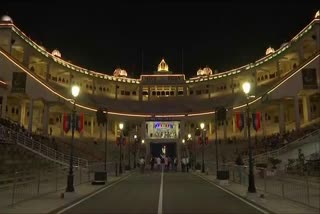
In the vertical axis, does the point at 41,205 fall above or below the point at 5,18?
below

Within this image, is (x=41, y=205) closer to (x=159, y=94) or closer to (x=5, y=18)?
(x=5, y=18)

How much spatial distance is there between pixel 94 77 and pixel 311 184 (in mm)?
73625

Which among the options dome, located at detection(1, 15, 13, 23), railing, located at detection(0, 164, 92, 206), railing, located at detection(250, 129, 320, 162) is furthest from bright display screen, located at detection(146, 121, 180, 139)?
railing, located at detection(0, 164, 92, 206)

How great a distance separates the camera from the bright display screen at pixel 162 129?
73.3 m

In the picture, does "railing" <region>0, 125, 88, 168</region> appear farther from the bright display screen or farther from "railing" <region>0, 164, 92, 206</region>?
the bright display screen

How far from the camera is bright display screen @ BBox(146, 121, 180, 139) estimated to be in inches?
2886

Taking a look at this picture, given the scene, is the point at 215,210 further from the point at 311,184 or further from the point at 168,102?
the point at 168,102

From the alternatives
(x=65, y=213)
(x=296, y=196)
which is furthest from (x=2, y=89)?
(x=296, y=196)

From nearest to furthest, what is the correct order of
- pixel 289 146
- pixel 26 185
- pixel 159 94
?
pixel 26 185 → pixel 289 146 → pixel 159 94

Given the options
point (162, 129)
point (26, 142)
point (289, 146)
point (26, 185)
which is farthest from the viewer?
point (162, 129)

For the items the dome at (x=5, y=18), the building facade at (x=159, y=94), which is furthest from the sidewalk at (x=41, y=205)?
the dome at (x=5, y=18)

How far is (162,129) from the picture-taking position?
242 ft

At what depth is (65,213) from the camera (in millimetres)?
12039

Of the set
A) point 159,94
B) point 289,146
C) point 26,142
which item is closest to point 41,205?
point 26,142
